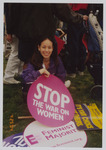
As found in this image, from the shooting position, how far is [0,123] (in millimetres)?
1369

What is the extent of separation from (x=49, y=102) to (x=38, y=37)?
0.48 m

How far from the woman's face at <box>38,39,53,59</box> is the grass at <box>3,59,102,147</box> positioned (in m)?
0.29

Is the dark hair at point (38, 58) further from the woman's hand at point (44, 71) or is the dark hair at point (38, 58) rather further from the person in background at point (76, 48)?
the person in background at point (76, 48)

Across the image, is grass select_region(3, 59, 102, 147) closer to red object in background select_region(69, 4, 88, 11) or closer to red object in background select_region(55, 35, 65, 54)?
red object in background select_region(55, 35, 65, 54)

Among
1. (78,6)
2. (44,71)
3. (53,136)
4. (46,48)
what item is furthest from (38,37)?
(53,136)

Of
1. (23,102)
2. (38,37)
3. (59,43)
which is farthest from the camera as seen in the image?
(23,102)

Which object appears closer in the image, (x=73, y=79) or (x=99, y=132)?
(x=99, y=132)

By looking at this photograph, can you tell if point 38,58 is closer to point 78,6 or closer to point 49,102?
point 49,102

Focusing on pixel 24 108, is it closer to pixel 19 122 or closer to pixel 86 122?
pixel 19 122

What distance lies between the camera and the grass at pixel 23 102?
1.39 meters

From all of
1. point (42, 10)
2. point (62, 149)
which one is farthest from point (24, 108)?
point (42, 10)

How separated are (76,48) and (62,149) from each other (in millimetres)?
760

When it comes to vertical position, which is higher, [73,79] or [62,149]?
[73,79]

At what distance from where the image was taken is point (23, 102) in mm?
1521
